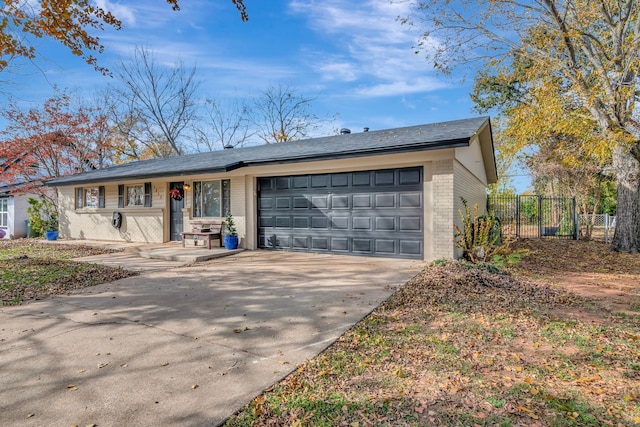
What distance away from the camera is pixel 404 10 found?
9.73 meters

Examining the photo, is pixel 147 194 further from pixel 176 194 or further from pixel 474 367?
pixel 474 367

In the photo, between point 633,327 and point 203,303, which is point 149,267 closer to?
point 203,303

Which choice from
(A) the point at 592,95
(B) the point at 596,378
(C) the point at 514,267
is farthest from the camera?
(A) the point at 592,95

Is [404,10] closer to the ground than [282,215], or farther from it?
farther from it

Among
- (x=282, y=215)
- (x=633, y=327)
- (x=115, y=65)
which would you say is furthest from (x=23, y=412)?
(x=115, y=65)

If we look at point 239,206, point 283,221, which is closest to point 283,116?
point 239,206

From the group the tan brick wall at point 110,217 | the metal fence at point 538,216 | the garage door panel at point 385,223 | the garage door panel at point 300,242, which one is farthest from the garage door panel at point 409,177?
the tan brick wall at point 110,217

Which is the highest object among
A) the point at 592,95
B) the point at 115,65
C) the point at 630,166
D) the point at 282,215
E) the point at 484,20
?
the point at 115,65

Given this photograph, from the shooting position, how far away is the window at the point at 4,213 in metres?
16.8

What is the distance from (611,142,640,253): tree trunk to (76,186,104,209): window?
19.1 metres

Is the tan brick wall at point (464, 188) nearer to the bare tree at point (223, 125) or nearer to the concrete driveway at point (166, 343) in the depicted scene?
the concrete driveway at point (166, 343)

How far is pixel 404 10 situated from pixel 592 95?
5439 mm

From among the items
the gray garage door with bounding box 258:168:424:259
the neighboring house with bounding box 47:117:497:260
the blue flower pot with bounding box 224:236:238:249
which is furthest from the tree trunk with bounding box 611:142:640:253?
the blue flower pot with bounding box 224:236:238:249

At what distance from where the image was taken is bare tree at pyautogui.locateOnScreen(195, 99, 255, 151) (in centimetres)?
2625
